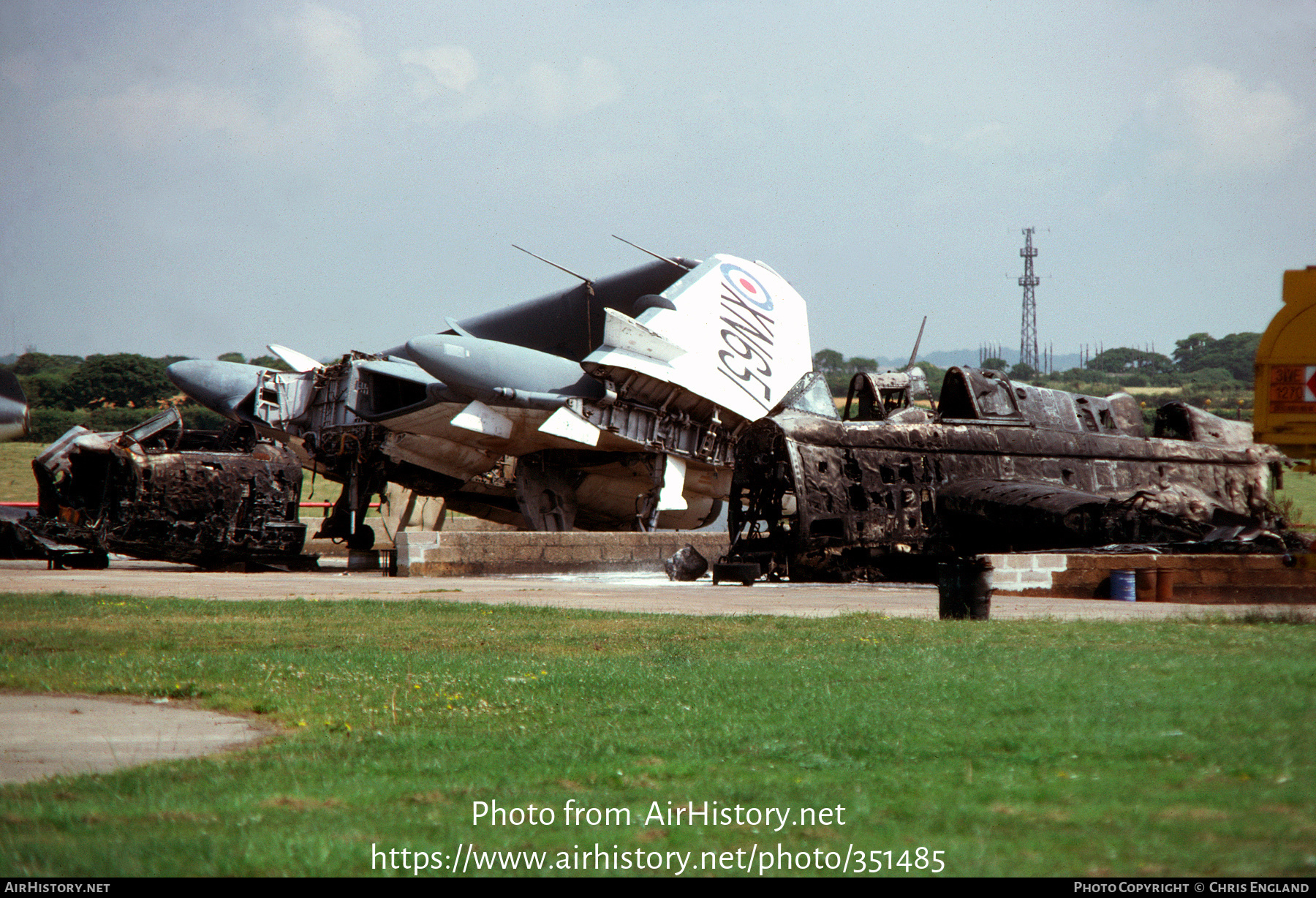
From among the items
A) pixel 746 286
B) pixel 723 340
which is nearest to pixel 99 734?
pixel 723 340

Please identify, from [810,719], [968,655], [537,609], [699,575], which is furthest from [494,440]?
[810,719]

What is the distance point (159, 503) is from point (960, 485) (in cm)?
1645

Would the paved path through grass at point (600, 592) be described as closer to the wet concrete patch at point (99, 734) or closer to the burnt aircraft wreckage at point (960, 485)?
the burnt aircraft wreckage at point (960, 485)

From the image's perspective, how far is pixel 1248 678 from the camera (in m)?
7.55

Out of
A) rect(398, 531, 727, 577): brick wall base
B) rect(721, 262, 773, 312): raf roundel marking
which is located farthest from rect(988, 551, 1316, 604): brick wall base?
rect(721, 262, 773, 312): raf roundel marking

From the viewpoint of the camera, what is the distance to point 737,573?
2028 centimetres

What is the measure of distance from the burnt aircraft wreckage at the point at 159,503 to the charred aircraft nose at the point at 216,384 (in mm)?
6590

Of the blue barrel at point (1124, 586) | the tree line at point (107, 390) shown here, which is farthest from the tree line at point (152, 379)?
the blue barrel at point (1124, 586)

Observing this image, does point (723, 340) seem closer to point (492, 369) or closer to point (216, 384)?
point (492, 369)

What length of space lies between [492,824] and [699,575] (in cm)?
1848

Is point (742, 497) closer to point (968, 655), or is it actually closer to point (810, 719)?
point (968, 655)

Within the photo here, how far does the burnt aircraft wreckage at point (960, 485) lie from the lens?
1973 centimetres

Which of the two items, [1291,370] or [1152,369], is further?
[1152,369]

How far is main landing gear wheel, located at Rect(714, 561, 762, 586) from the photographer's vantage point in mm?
20219
